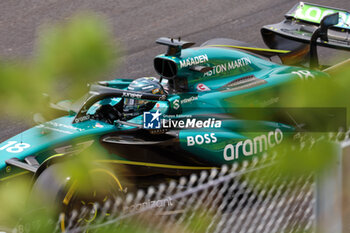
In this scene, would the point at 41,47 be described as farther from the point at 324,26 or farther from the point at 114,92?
the point at 324,26

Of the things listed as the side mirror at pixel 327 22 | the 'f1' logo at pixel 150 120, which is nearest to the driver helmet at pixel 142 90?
the 'f1' logo at pixel 150 120

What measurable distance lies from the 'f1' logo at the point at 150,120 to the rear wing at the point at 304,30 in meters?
2.34

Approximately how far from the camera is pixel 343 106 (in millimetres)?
1080

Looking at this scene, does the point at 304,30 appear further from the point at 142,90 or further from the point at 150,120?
the point at 150,120

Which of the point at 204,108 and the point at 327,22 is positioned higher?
the point at 327,22

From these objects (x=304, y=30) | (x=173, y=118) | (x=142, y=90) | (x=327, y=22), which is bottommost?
(x=173, y=118)

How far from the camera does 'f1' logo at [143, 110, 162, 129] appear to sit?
481 centimetres

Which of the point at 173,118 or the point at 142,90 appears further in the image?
the point at 142,90

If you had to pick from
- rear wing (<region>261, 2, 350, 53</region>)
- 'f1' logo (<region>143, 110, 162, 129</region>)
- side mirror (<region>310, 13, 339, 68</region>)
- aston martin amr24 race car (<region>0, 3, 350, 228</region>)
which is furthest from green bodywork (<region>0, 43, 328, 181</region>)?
rear wing (<region>261, 2, 350, 53</region>)

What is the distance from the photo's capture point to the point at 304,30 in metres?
6.59

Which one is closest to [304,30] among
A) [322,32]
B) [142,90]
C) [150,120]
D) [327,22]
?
[322,32]

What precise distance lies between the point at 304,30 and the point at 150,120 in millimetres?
2658

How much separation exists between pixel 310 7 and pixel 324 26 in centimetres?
91

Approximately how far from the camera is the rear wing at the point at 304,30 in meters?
6.34
